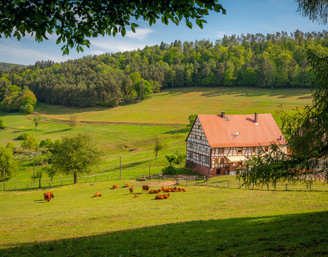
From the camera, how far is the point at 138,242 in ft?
36.4

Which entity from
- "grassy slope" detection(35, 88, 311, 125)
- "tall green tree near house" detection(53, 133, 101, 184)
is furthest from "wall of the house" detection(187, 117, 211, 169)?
"grassy slope" detection(35, 88, 311, 125)

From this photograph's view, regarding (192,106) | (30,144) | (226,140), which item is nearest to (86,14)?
(226,140)

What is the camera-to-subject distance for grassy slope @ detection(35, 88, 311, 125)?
101125 millimetres

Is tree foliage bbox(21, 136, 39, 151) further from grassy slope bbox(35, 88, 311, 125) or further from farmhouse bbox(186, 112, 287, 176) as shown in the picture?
farmhouse bbox(186, 112, 287, 176)

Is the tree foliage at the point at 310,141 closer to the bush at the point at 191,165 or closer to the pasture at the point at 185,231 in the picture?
the pasture at the point at 185,231

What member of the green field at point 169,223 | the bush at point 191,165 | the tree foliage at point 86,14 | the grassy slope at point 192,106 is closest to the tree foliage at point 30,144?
the green field at point 169,223

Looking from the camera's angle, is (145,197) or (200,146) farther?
(200,146)

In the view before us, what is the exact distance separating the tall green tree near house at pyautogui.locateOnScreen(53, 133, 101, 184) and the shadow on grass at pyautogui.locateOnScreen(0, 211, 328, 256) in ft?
95.9

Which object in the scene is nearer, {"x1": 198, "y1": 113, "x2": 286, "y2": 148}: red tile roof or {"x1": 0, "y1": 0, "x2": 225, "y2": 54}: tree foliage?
{"x1": 0, "y1": 0, "x2": 225, "y2": 54}: tree foliage

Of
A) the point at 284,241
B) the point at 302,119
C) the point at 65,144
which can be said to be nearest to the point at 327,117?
the point at 302,119

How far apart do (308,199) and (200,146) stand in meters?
25.3

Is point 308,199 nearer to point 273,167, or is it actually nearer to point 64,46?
point 273,167

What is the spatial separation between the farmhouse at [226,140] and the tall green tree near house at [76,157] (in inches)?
750

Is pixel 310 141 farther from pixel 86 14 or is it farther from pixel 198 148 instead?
pixel 198 148
